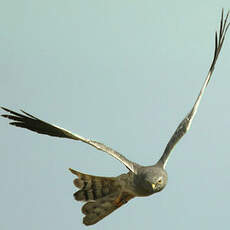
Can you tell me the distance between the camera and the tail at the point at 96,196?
53.2ft

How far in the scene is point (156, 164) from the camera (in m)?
15.6

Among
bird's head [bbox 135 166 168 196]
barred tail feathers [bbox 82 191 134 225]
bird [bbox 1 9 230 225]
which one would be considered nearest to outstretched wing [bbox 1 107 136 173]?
bird [bbox 1 9 230 225]

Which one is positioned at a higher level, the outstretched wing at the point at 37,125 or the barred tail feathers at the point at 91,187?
the outstretched wing at the point at 37,125

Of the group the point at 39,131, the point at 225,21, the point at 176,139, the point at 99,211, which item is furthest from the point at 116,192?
the point at 225,21

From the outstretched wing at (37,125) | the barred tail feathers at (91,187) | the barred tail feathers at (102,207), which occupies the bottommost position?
the barred tail feathers at (102,207)

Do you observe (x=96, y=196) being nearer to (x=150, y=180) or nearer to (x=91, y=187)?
(x=91, y=187)

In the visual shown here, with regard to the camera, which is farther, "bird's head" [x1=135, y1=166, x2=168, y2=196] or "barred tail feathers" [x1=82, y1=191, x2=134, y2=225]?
"barred tail feathers" [x1=82, y1=191, x2=134, y2=225]

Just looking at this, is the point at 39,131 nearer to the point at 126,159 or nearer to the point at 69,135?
the point at 69,135

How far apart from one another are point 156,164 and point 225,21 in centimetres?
377

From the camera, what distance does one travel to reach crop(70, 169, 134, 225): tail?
16.2 meters

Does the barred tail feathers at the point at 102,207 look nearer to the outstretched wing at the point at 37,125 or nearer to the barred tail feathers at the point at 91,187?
the barred tail feathers at the point at 91,187

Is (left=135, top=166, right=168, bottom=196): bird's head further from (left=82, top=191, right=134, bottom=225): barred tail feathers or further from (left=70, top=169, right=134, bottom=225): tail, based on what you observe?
(left=70, top=169, right=134, bottom=225): tail

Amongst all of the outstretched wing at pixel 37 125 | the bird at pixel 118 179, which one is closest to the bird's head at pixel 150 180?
the bird at pixel 118 179

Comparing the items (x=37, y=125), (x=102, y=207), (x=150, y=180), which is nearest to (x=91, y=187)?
(x=102, y=207)
